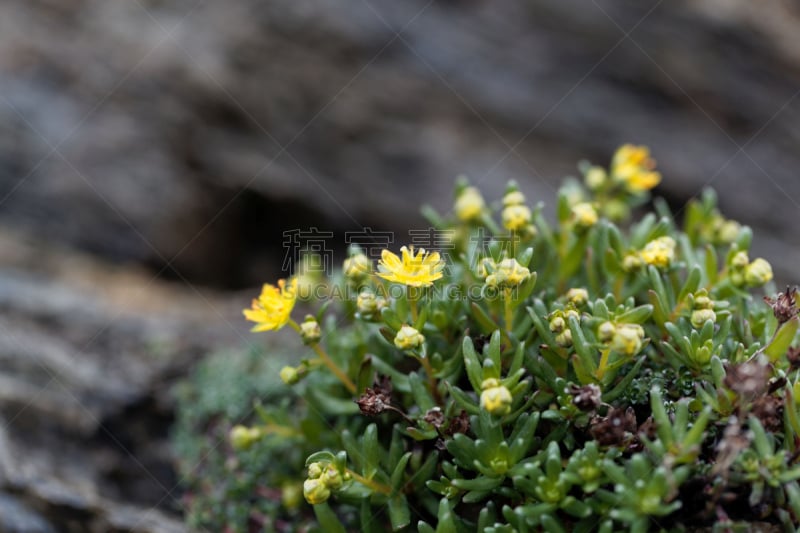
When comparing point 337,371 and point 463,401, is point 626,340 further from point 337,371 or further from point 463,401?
point 337,371

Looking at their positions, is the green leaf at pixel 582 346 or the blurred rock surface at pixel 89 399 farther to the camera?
the blurred rock surface at pixel 89 399

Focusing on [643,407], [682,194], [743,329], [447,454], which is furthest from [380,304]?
[682,194]

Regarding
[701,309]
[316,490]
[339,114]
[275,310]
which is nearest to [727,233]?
[701,309]

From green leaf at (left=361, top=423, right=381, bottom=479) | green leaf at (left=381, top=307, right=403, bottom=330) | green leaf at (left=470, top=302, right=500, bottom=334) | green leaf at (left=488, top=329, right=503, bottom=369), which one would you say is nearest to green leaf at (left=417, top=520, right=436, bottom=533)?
green leaf at (left=361, top=423, right=381, bottom=479)

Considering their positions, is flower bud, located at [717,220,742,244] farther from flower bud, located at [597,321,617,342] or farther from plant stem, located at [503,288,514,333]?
flower bud, located at [597,321,617,342]

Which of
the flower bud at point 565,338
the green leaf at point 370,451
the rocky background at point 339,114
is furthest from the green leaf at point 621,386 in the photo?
the rocky background at point 339,114

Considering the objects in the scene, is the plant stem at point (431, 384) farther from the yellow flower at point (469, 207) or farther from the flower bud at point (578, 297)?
the yellow flower at point (469, 207)

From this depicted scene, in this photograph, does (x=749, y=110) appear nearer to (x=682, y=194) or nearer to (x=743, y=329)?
(x=682, y=194)

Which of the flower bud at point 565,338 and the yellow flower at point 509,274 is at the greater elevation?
the yellow flower at point 509,274
